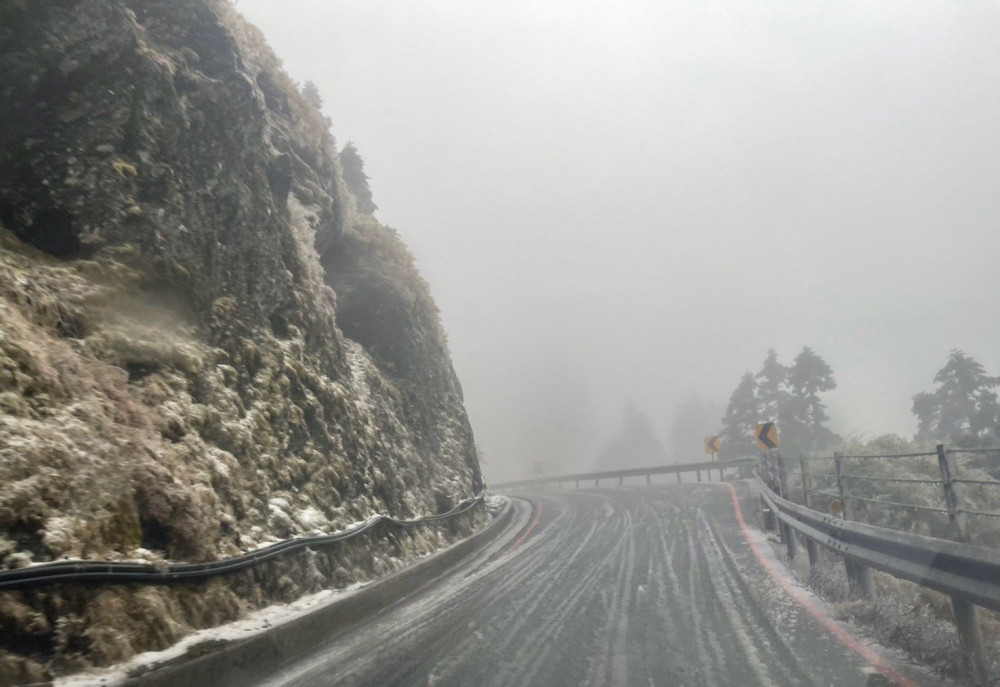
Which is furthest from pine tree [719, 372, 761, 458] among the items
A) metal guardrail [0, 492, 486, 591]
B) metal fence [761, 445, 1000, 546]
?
metal guardrail [0, 492, 486, 591]

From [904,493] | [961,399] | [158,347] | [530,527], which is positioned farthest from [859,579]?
[961,399]

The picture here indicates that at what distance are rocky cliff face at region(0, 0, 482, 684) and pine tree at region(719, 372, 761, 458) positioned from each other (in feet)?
121

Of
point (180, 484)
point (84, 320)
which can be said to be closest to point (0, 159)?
point (84, 320)

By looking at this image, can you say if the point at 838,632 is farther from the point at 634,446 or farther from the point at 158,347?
the point at 634,446

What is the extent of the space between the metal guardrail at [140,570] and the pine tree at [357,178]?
866 inches

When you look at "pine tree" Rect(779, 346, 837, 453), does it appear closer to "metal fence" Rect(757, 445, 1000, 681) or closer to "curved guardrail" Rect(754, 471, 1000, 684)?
"metal fence" Rect(757, 445, 1000, 681)

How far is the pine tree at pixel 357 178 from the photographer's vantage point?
2734 cm

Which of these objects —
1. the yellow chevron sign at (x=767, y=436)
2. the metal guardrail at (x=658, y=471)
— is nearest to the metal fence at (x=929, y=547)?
the yellow chevron sign at (x=767, y=436)

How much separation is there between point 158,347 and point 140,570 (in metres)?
3.39

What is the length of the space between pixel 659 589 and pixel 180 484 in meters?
5.64

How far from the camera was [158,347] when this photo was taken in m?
7.26

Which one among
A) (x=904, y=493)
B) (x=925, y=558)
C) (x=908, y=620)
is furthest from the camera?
(x=904, y=493)

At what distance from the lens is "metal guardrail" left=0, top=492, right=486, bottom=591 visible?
3824 mm

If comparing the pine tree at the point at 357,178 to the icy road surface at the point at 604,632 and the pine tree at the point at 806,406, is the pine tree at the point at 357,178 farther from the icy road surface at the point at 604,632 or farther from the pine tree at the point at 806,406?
the pine tree at the point at 806,406
